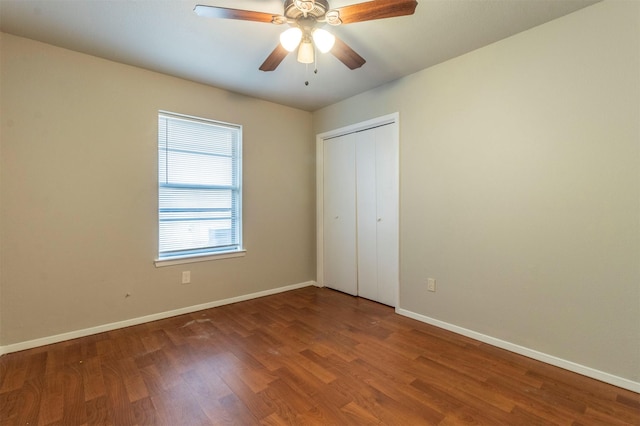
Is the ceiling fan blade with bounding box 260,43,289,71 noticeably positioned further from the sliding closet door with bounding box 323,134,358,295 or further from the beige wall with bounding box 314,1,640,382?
the sliding closet door with bounding box 323,134,358,295

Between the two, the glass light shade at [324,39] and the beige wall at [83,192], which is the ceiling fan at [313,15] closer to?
the glass light shade at [324,39]

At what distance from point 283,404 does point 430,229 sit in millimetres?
1935

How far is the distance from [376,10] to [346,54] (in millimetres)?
427

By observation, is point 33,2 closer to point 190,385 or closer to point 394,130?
point 190,385

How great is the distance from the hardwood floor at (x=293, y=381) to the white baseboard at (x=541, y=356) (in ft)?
0.18

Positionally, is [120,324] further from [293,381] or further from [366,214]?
[366,214]

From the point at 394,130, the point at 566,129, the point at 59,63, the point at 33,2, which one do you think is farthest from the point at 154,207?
the point at 566,129

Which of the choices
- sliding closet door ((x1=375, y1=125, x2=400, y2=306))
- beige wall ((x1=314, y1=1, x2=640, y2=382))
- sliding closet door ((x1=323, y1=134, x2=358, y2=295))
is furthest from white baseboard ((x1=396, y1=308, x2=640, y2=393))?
sliding closet door ((x1=323, y1=134, x2=358, y2=295))

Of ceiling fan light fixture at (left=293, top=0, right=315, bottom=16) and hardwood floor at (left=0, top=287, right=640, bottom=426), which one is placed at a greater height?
ceiling fan light fixture at (left=293, top=0, right=315, bottom=16)

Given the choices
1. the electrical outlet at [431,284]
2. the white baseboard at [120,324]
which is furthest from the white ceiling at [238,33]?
the white baseboard at [120,324]

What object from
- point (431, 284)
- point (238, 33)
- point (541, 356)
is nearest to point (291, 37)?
point (238, 33)

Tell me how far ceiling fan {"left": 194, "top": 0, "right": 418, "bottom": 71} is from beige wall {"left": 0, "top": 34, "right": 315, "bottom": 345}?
1576 mm

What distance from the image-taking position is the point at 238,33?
2199 mm

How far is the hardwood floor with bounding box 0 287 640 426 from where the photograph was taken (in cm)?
160
